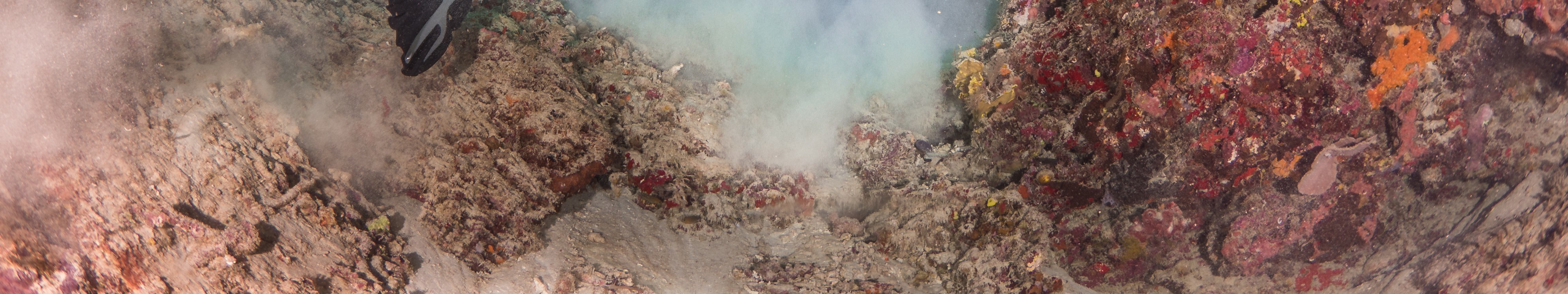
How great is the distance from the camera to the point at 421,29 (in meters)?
3.01

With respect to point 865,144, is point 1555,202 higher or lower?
higher

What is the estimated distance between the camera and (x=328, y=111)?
279cm

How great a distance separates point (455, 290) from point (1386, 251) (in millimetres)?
4741

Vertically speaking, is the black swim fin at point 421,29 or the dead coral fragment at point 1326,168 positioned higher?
the dead coral fragment at point 1326,168

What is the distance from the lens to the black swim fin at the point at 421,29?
9.80 feet

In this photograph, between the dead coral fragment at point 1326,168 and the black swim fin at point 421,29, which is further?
the black swim fin at point 421,29

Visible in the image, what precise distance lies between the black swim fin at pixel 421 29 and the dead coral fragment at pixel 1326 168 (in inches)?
171

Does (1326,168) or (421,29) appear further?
(421,29)

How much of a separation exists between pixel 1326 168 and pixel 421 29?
458 centimetres

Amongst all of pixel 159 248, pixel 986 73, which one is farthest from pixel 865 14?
pixel 159 248

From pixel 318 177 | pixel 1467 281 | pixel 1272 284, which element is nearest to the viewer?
pixel 318 177

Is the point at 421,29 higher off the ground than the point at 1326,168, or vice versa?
the point at 1326,168

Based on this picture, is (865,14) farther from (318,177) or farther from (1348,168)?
(318,177)

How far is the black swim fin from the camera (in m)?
2.99
